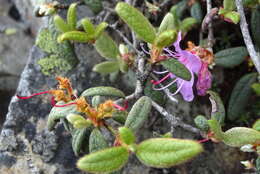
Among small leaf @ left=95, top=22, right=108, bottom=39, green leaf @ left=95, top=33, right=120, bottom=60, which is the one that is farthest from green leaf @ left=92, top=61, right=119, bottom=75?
small leaf @ left=95, top=22, right=108, bottom=39

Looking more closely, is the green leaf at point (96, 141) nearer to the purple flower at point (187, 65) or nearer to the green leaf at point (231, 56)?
the purple flower at point (187, 65)

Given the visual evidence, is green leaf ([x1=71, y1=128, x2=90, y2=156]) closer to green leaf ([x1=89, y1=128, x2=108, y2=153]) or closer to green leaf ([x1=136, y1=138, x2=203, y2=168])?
green leaf ([x1=89, y1=128, x2=108, y2=153])

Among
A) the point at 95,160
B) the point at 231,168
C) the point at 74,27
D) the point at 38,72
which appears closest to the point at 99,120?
the point at 95,160

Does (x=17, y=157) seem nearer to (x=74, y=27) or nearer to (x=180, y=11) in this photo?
(x=74, y=27)

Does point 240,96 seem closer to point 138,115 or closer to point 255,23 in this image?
point 255,23

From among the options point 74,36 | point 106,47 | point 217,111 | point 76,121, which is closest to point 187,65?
point 217,111
